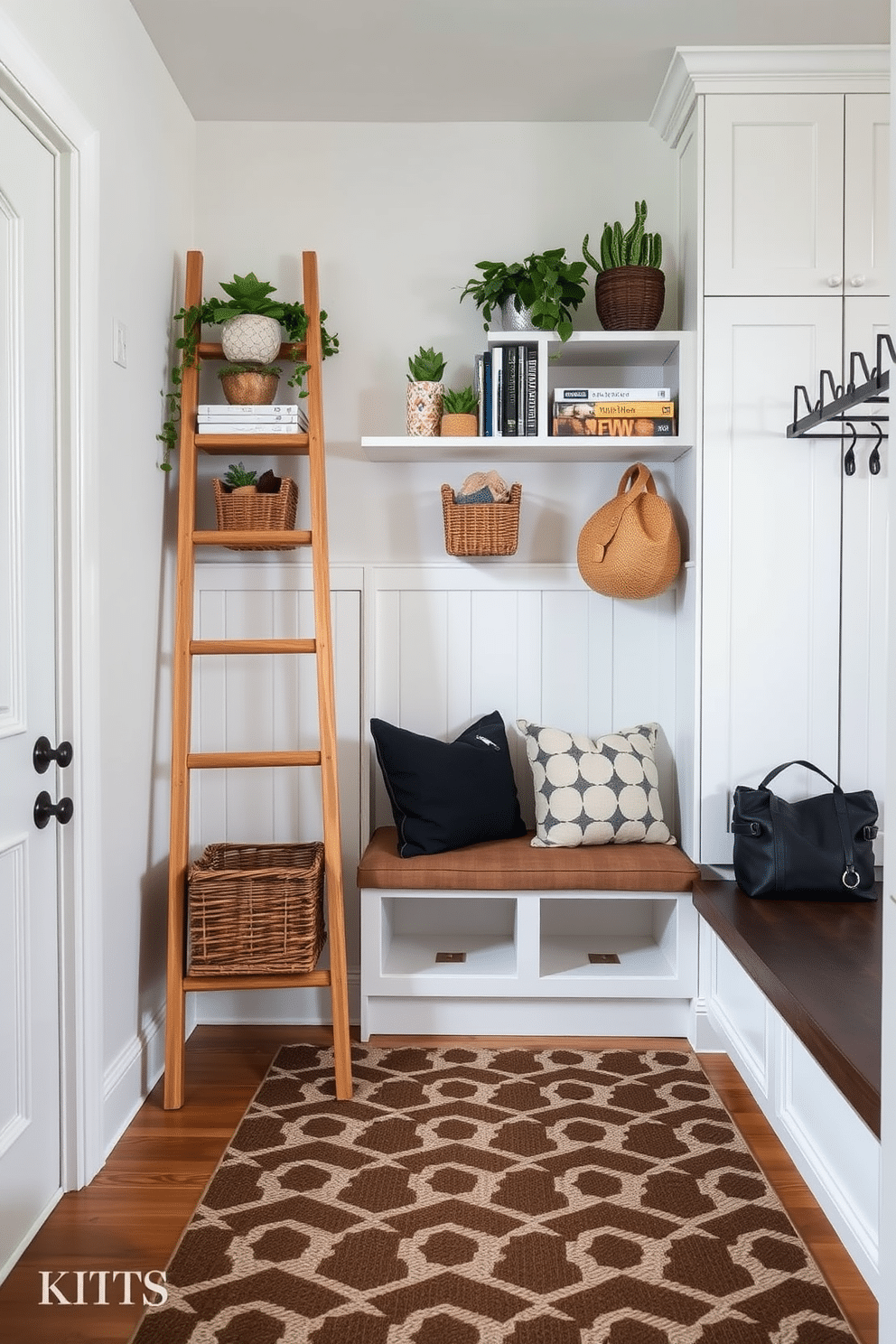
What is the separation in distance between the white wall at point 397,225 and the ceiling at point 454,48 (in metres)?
0.07

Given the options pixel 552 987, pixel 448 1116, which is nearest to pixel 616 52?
pixel 552 987

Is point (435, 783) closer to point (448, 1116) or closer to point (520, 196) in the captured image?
point (448, 1116)

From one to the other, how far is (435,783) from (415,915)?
1.93 feet

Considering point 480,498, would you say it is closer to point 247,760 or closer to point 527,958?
point 247,760

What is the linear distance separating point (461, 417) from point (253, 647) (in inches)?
35.1

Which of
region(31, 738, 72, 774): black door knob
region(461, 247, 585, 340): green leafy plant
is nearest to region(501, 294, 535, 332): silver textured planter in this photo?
region(461, 247, 585, 340): green leafy plant

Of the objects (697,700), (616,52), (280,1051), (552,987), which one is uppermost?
(616,52)

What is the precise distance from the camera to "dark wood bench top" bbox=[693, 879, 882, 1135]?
1.79 m

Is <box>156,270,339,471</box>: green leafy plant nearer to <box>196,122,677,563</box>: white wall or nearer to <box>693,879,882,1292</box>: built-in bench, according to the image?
<box>196,122,677,563</box>: white wall

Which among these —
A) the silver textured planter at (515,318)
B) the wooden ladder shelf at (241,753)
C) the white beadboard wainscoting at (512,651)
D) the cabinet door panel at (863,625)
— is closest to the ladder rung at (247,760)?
the wooden ladder shelf at (241,753)

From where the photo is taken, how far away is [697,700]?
9.78 feet

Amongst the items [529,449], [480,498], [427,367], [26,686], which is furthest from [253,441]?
[26,686]

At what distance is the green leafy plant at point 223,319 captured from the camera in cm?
289

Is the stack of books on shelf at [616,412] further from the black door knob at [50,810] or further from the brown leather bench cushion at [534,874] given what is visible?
the black door knob at [50,810]
